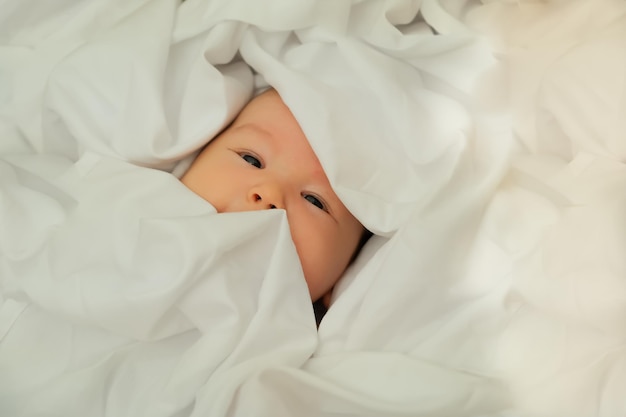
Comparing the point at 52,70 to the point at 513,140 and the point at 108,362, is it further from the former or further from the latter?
the point at 513,140

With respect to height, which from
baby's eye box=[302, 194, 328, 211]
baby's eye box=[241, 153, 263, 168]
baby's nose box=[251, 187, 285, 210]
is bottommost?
baby's eye box=[302, 194, 328, 211]

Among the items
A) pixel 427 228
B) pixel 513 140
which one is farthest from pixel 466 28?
pixel 427 228

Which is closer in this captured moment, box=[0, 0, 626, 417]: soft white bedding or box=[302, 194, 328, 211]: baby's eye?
box=[0, 0, 626, 417]: soft white bedding

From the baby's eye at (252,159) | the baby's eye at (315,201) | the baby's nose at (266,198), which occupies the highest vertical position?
the baby's eye at (252,159)

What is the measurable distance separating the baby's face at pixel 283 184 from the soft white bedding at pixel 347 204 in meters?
0.03

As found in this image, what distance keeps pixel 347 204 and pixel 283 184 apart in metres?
0.08

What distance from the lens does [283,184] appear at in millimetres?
847

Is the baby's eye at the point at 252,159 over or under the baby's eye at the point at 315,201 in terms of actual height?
over

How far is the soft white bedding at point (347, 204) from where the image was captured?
0.72 meters

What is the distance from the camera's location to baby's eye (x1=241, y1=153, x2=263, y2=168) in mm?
865

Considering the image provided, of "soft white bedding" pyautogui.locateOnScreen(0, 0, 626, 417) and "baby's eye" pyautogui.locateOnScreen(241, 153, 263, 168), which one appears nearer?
"soft white bedding" pyautogui.locateOnScreen(0, 0, 626, 417)

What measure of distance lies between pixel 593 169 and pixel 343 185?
271mm

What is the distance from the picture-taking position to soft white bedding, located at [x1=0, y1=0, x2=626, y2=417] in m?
0.72

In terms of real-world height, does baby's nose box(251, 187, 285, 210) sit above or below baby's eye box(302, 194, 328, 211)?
above
